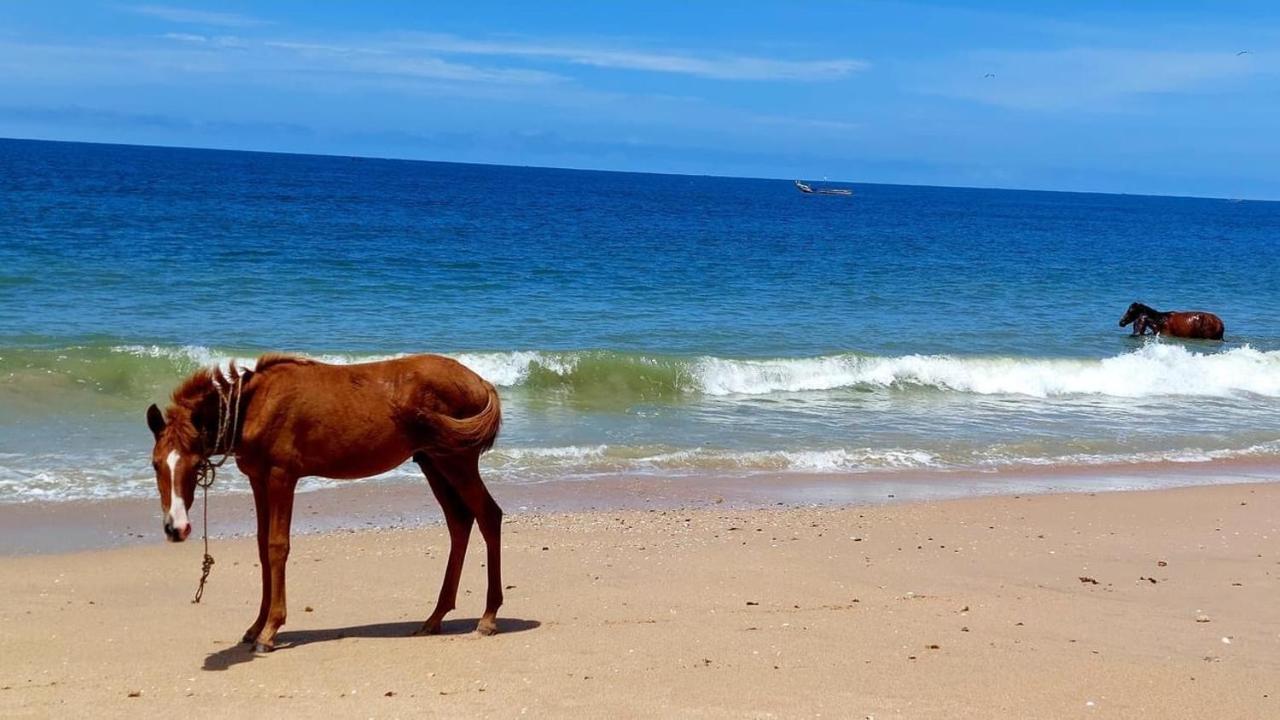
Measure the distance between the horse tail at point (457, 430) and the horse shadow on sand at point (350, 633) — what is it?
0.97 m

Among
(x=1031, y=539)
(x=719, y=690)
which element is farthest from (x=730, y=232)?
(x=719, y=690)

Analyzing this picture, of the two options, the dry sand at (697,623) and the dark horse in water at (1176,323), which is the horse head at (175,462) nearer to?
the dry sand at (697,623)

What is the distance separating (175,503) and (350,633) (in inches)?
53.3

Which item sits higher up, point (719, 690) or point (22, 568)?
point (719, 690)

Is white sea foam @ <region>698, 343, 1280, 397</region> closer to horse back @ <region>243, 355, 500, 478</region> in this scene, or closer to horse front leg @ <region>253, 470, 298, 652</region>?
horse back @ <region>243, 355, 500, 478</region>

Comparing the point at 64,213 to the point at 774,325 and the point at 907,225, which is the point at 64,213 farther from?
the point at 907,225

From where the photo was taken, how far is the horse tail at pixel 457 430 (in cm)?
606

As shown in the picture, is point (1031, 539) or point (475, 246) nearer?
point (1031, 539)

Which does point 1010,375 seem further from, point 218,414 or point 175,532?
point 175,532

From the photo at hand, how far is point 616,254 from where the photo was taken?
38.6m

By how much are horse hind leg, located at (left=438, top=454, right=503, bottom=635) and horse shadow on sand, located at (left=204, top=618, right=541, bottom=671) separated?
0.11m

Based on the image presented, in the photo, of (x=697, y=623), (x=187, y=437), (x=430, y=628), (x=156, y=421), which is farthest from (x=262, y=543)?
(x=697, y=623)

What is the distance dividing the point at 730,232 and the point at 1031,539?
155 feet

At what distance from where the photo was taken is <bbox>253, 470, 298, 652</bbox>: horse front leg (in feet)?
19.3
